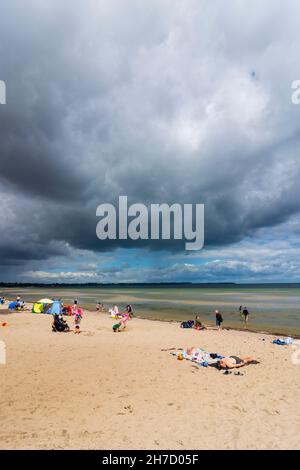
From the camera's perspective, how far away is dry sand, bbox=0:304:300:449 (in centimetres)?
773

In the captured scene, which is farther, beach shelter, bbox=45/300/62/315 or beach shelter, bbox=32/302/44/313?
beach shelter, bbox=32/302/44/313

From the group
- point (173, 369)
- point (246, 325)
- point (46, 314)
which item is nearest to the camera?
point (173, 369)

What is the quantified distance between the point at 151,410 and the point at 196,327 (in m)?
17.7

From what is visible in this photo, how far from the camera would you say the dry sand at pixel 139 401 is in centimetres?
773

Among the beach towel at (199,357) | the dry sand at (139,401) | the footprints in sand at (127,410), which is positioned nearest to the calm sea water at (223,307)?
the beach towel at (199,357)

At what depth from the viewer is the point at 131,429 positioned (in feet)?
26.8
